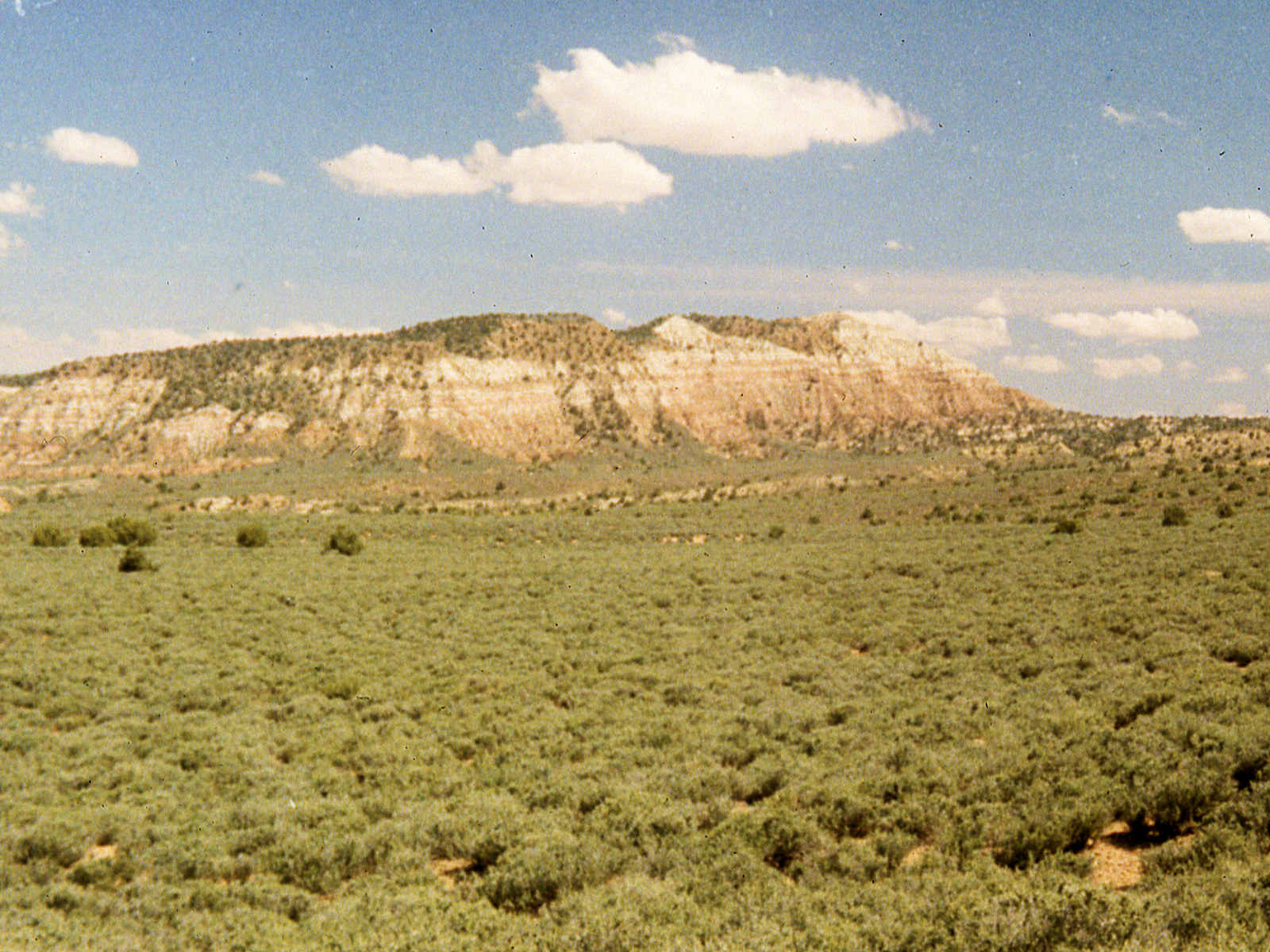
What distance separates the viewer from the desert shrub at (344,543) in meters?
35.8

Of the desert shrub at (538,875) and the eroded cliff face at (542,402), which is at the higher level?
the eroded cliff face at (542,402)

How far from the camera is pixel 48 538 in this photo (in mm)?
36844

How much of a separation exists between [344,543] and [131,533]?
11.0 meters

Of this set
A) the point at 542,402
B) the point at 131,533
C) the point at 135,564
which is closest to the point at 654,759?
the point at 135,564

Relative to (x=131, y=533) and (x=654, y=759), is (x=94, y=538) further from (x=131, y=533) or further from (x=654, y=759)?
(x=654, y=759)

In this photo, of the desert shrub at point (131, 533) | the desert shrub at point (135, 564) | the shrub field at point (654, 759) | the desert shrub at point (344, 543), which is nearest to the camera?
the shrub field at point (654, 759)

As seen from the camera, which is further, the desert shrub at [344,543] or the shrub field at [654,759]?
the desert shrub at [344,543]

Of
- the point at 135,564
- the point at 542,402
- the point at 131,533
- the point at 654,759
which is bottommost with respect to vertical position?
the point at 654,759

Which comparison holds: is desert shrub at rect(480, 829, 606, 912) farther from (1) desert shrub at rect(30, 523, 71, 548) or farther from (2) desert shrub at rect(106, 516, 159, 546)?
(1) desert shrub at rect(30, 523, 71, 548)

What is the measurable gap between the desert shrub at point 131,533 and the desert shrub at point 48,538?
1887 mm

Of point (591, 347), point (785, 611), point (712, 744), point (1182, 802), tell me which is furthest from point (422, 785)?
point (591, 347)

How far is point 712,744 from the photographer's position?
12.2 meters

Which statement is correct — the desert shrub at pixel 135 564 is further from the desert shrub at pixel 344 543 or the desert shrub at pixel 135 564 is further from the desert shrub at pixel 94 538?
the desert shrub at pixel 94 538

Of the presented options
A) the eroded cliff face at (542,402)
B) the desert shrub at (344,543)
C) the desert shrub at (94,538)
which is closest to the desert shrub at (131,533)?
the desert shrub at (94,538)
